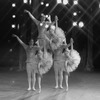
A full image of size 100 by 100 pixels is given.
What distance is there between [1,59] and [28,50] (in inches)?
379

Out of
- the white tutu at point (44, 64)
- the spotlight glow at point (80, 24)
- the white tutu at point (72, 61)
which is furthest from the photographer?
the spotlight glow at point (80, 24)

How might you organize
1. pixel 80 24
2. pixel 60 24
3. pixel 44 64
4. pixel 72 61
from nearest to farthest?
pixel 44 64
pixel 72 61
pixel 80 24
pixel 60 24

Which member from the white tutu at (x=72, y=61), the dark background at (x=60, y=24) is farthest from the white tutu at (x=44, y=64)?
the dark background at (x=60, y=24)

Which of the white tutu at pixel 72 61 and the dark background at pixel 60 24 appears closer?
the white tutu at pixel 72 61

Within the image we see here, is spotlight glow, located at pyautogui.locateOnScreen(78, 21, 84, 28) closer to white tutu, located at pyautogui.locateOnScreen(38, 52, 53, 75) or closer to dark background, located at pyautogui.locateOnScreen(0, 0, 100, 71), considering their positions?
dark background, located at pyautogui.locateOnScreen(0, 0, 100, 71)

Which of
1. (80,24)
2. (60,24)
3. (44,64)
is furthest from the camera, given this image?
(60,24)

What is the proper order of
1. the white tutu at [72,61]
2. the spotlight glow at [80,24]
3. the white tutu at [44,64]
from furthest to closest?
1. the spotlight glow at [80,24]
2. the white tutu at [72,61]
3. the white tutu at [44,64]

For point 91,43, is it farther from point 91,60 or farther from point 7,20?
point 7,20

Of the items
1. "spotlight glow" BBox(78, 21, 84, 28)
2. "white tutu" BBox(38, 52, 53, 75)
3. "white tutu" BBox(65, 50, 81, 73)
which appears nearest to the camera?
"white tutu" BBox(38, 52, 53, 75)

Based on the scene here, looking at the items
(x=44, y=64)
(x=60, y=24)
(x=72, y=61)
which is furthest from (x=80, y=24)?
(x=44, y=64)

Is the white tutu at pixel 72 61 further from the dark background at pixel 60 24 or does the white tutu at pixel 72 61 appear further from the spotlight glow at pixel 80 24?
the spotlight glow at pixel 80 24

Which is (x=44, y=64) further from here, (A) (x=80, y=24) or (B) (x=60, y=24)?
(B) (x=60, y=24)

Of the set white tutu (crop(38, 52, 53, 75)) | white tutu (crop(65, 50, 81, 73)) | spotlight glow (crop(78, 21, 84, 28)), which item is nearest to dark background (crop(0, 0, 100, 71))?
spotlight glow (crop(78, 21, 84, 28))

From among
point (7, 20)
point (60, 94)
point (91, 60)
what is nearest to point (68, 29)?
point (91, 60)
